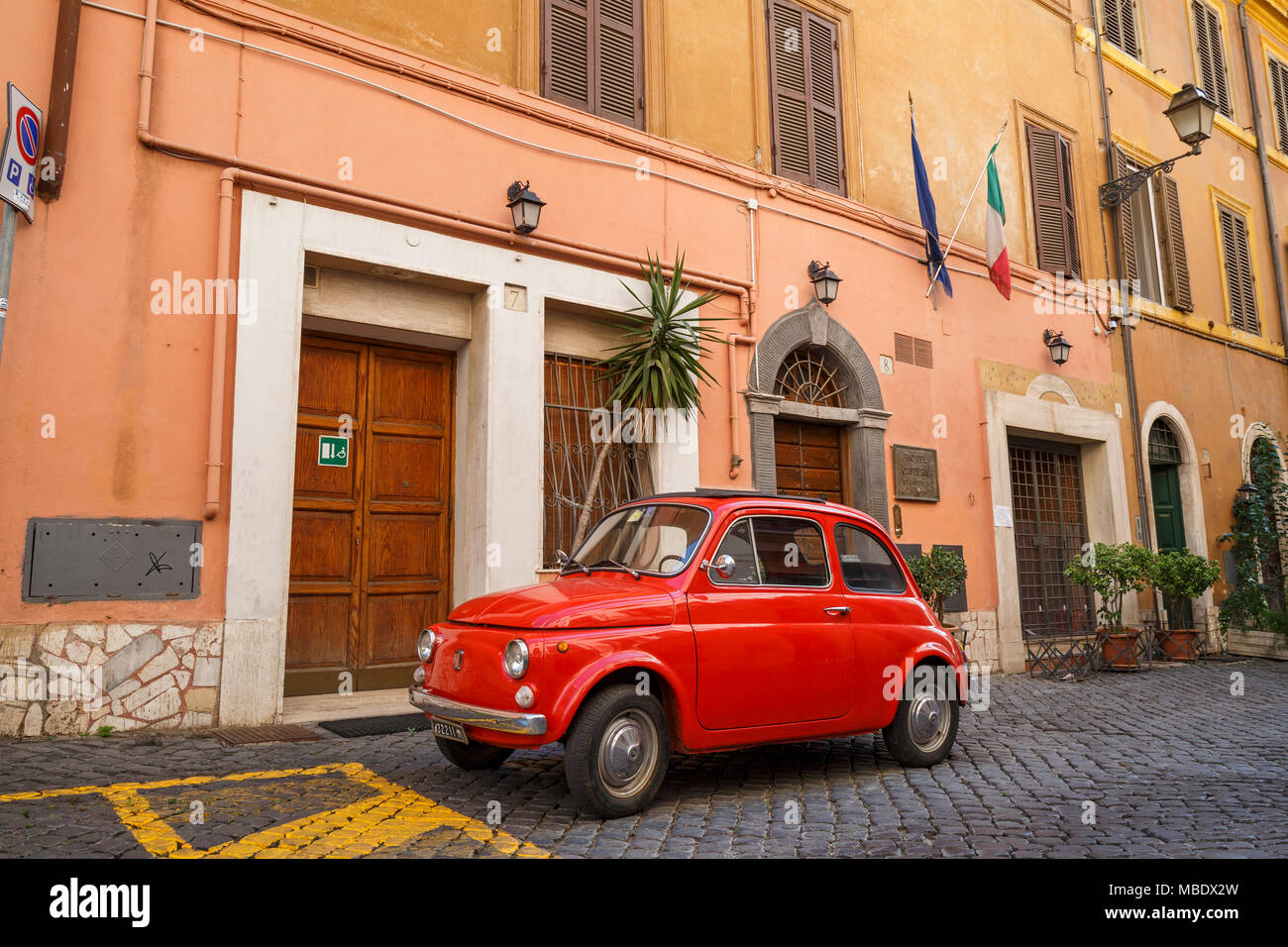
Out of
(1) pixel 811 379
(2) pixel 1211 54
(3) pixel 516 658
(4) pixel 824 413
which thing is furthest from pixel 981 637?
(2) pixel 1211 54

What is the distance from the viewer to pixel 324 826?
4.09 m

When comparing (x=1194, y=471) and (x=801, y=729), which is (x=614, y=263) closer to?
(x=801, y=729)

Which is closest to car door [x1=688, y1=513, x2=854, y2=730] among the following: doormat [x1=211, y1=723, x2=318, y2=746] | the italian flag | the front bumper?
the front bumper

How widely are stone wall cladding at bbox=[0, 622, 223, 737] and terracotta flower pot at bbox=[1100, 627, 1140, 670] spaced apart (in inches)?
409

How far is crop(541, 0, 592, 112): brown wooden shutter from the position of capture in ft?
29.9

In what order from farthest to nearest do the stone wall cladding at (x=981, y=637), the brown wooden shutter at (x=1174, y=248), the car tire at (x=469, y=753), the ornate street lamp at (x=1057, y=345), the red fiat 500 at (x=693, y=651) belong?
the brown wooden shutter at (x=1174, y=248) < the ornate street lamp at (x=1057, y=345) < the stone wall cladding at (x=981, y=637) < the car tire at (x=469, y=753) < the red fiat 500 at (x=693, y=651)

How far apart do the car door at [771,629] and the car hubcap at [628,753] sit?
0.33 m

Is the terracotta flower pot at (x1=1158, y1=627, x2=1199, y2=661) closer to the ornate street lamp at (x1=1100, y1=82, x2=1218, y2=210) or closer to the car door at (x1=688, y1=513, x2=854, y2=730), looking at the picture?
the ornate street lamp at (x1=1100, y1=82, x2=1218, y2=210)

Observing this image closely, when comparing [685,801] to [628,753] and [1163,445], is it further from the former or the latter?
[1163,445]

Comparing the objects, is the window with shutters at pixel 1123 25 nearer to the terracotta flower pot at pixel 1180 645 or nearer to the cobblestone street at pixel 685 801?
the terracotta flower pot at pixel 1180 645

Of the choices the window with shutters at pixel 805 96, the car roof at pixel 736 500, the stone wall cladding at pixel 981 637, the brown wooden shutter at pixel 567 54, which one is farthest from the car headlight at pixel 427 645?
the stone wall cladding at pixel 981 637

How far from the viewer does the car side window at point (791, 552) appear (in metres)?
5.28

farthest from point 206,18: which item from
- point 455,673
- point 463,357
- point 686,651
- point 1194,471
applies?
point 1194,471

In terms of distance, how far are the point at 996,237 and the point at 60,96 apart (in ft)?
33.8
